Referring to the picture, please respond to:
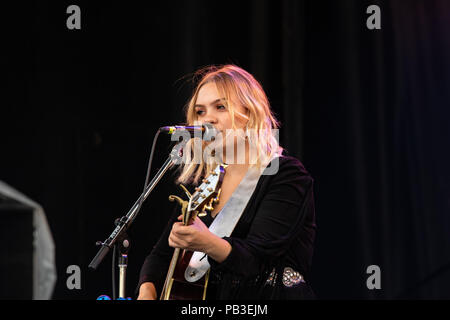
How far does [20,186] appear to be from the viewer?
3.30m

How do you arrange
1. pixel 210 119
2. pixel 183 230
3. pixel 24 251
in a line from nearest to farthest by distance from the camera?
pixel 183 230, pixel 210 119, pixel 24 251

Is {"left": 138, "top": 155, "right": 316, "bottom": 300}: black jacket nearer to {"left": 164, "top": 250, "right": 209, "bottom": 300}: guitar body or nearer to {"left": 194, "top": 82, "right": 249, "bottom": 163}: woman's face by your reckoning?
{"left": 164, "top": 250, "right": 209, "bottom": 300}: guitar body

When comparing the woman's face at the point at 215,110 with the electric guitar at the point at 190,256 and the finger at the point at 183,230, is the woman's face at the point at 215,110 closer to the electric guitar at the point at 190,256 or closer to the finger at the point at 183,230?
the electric guitar at the point at 190,256

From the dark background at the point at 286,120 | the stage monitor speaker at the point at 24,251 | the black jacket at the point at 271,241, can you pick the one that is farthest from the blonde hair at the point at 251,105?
the stage monitor speaker at the point at 24,251

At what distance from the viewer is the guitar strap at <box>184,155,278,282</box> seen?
2.10m

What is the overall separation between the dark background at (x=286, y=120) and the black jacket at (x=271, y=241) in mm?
1254

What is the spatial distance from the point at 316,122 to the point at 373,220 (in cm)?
71

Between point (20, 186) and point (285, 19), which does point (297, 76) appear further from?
point (20, 186)

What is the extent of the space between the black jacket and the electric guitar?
57 mm

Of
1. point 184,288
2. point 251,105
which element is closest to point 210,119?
point 251,105

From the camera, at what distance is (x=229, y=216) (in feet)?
7.13

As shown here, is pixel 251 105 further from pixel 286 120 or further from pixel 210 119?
pixel 286 120

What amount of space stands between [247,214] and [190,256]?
275 mm

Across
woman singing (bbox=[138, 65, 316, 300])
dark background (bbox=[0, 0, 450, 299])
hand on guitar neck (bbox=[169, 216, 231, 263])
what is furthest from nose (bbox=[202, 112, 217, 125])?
dark background (bbox=[0, 0, 450, 299])
